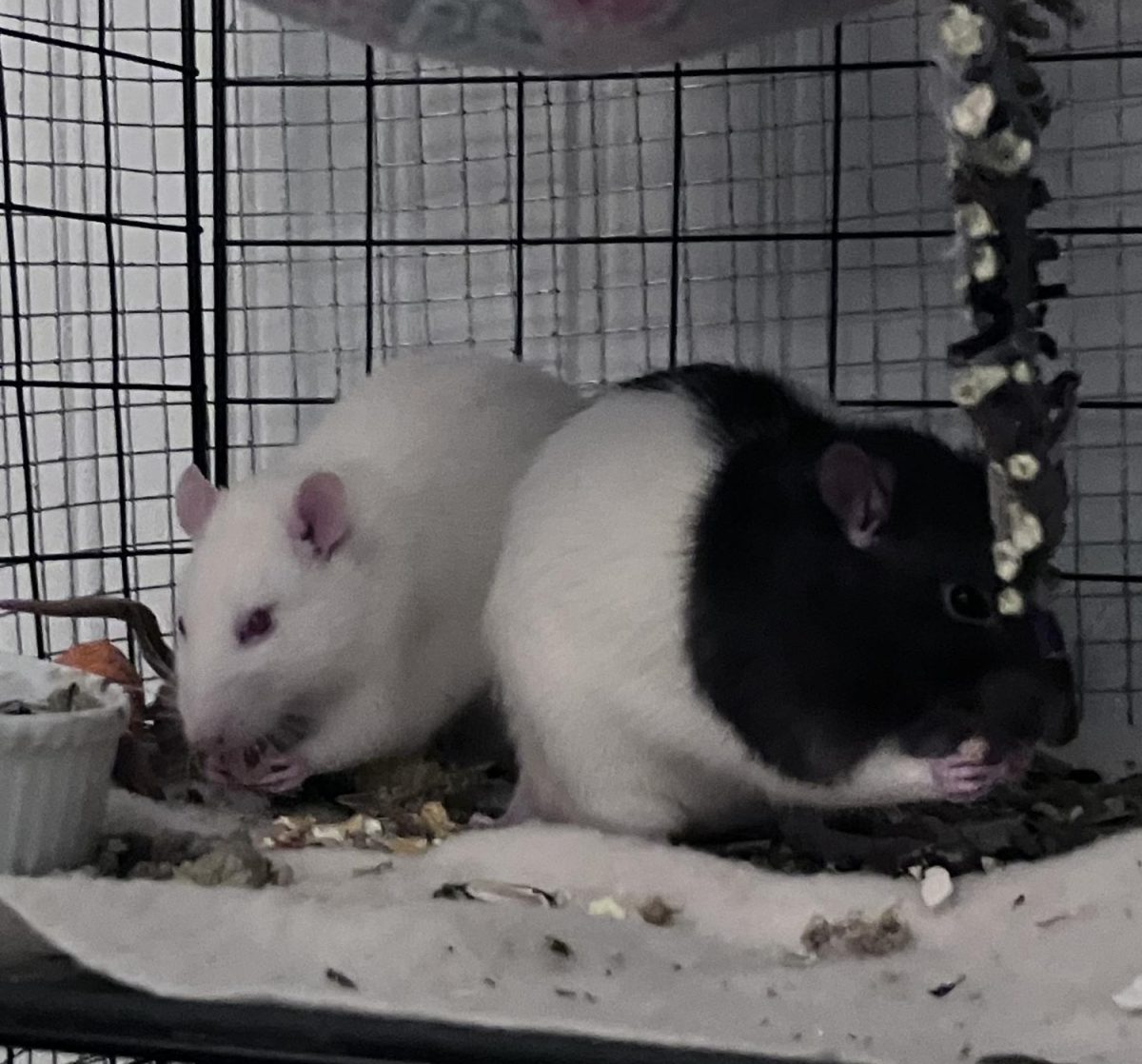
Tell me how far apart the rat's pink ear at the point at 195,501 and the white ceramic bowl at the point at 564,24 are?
0.48 meters

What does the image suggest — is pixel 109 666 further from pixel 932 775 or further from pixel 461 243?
pixel 932 775

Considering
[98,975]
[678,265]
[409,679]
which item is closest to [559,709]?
[409,679]

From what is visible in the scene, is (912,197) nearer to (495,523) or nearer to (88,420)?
(495,523)

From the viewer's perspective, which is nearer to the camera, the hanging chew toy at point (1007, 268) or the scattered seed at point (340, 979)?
the hanging chew toy at point (1007, 268)

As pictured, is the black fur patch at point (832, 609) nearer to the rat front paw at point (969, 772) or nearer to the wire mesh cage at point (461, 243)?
the rat front paw at point (969, 772)

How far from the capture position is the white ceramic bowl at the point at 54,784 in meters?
1.15

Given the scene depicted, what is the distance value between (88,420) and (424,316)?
1.54ft

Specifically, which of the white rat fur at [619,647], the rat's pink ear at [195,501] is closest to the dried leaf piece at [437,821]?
the white rat fur at [619,647]

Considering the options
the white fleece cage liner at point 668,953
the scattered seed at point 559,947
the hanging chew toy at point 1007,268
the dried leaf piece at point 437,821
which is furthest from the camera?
the dried leaf piece at point 437,821

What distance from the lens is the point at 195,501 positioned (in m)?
1.58

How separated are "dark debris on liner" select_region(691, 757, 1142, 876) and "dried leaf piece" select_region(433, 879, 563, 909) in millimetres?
203

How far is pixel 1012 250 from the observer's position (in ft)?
2.50

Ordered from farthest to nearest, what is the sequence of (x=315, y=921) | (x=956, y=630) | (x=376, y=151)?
(x=376, y=151)
(x=956, y=630)
(x=315, y=921)

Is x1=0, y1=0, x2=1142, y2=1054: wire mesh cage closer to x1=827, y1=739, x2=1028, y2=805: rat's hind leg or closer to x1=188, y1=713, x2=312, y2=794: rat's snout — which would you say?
x1=188, y1=713, x2=312, y2=794: rat's snout
